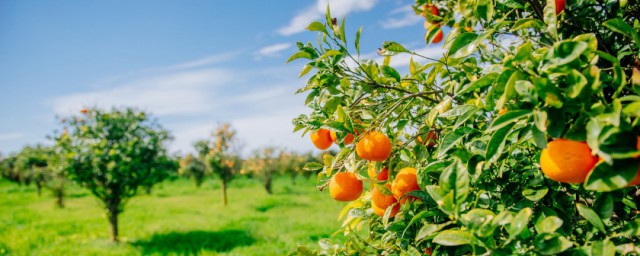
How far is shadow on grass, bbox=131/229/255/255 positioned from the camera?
6614 millimetres

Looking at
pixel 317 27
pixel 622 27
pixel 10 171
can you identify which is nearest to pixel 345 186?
pixel 317 27

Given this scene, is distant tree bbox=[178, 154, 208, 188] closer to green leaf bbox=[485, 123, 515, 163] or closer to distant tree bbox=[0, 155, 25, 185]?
distant tree bbox=[0, 155, 25, 185]

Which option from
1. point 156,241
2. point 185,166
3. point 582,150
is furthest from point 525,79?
point 185,166

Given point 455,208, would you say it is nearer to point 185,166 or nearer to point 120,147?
point 120,147

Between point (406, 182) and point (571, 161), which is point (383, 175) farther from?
point (571, 161)

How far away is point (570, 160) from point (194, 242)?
7.42m

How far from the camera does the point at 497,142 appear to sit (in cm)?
91

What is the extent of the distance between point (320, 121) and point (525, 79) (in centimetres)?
65

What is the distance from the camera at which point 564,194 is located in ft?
3.87

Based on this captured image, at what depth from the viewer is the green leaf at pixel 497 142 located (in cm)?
91

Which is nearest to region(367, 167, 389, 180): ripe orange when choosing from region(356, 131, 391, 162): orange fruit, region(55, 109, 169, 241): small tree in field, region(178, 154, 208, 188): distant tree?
region(356, 131, 391, 162): orange fruit

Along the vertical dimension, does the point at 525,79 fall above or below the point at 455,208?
above

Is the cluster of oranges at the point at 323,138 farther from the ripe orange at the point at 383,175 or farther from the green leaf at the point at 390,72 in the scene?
the green leaf at the point at 390,72

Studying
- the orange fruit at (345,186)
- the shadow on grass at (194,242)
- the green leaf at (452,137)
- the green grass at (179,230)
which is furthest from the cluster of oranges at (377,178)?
the shadow on grass at (194,242)
